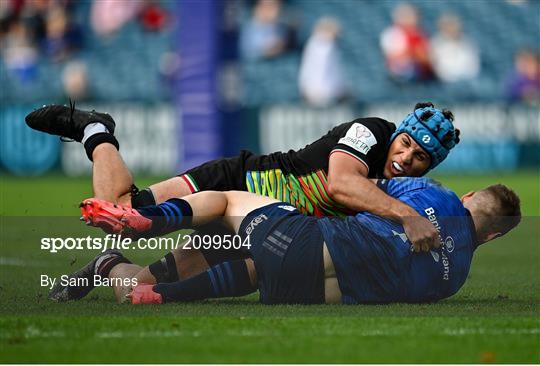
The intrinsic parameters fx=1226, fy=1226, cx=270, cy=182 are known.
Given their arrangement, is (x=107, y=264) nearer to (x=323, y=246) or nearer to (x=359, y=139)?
(x=323, y=246)

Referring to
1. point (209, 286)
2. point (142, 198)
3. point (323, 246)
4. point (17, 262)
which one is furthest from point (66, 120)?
point (323, 246)

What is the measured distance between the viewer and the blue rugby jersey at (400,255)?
6.68 meters

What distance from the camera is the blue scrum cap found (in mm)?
7316

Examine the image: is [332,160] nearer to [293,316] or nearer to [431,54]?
[293,316]

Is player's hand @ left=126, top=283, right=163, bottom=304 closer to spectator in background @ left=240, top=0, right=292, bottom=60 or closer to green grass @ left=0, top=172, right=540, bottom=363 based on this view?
green grass @ left=0, top=172, right=540, bottom=363

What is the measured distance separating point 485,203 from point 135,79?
719 inches

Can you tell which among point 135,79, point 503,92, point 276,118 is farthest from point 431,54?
point 135,79

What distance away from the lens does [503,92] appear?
23031mm

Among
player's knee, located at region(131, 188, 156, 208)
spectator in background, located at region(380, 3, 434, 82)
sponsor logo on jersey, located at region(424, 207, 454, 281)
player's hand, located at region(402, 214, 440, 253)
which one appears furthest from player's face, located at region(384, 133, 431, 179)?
spectator in background, located at region(380, 3, 434, 82)

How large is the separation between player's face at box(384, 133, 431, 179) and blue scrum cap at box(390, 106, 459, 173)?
0.11 ft

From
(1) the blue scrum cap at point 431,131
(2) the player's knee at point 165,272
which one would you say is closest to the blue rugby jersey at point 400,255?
(1) the blue scrum cap at point 431,131

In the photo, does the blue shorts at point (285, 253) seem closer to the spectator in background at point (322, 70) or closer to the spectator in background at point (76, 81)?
the spectator in background at point (322, 70)

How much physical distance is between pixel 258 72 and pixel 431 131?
17.1 meters

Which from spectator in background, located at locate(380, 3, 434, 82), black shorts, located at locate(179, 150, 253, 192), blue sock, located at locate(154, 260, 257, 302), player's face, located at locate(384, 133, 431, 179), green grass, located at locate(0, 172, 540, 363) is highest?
spectator in background, located at locate(380, 3, 434, 82)
